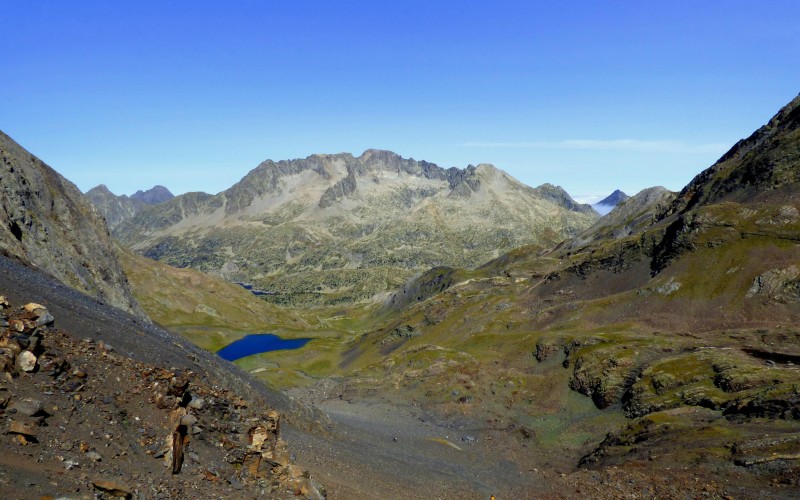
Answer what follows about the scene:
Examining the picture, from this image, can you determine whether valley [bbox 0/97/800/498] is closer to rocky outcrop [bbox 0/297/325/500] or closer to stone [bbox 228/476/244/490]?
stone [bbox 228/476/244/490]

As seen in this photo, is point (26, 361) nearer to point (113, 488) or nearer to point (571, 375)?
point (113, 488)

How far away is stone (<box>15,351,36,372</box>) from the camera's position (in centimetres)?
2188

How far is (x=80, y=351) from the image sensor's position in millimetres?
26688

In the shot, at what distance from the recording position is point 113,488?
18688 mm

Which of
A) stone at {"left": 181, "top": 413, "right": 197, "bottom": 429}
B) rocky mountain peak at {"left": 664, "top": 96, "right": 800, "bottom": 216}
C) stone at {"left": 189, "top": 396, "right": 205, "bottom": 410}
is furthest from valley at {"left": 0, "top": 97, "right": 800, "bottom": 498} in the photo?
stone at {"left": 189, "top": 396, "right": 205, "bottom": 410}

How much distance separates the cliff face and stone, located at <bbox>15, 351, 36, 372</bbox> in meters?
35.9

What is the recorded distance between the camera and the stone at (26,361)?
2188cm

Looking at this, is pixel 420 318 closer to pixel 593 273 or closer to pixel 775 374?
pixel 593 273

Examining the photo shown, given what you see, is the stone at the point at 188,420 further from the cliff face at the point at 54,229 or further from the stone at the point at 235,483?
the cliff face at the point at 54,229

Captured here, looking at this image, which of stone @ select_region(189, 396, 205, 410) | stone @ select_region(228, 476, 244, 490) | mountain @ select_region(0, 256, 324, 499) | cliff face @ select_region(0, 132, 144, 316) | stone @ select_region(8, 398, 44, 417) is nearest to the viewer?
mountain @ select_region(0, 256, 324, 499)

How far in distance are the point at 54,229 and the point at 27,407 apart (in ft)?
231

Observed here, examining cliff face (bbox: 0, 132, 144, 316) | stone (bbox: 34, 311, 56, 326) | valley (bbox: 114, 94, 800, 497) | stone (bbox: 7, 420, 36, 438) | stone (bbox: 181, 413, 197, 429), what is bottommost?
valley (bbox: 114, 94, 800, 497)

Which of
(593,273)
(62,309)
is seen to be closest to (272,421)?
(62,309)

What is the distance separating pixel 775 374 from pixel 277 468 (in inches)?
2340
